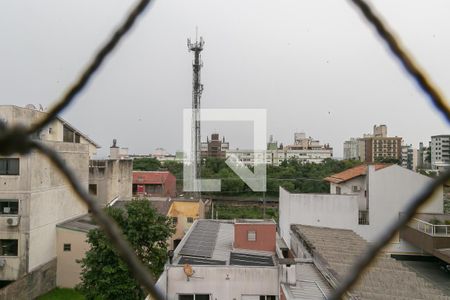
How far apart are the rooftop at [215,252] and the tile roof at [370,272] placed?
0.81 meters

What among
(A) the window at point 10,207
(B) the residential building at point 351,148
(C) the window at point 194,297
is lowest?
(C) the window at point 194,297

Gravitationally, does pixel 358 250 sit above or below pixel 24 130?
below

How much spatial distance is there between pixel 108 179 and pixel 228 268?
6.69m

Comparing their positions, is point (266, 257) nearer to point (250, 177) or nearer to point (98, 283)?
point (98, 283)

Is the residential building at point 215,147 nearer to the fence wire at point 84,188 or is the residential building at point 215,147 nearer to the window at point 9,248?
the window at point 9,248

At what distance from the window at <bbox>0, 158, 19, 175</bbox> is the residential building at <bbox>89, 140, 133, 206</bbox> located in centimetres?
273

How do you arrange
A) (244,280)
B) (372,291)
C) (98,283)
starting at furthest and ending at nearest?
(98,283) < (244,280) < (372,291)

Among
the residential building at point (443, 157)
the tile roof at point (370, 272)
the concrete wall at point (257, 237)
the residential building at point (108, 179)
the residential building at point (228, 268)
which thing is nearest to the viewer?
the residential building at point (443, 157)

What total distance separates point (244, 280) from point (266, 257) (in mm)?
1139

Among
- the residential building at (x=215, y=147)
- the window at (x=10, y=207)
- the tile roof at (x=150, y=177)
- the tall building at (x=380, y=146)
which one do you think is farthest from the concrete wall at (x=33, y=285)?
the tall building at (x=380, y=146)

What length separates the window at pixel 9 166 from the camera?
23.6 ft

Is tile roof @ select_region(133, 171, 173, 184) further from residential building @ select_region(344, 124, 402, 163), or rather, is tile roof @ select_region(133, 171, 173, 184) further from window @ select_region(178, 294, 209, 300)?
residential building @ select_region(344, 124, 402, 163)

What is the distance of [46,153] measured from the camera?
36 centimetres

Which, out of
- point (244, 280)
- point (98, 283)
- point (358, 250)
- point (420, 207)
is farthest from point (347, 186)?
point (420, 207)
